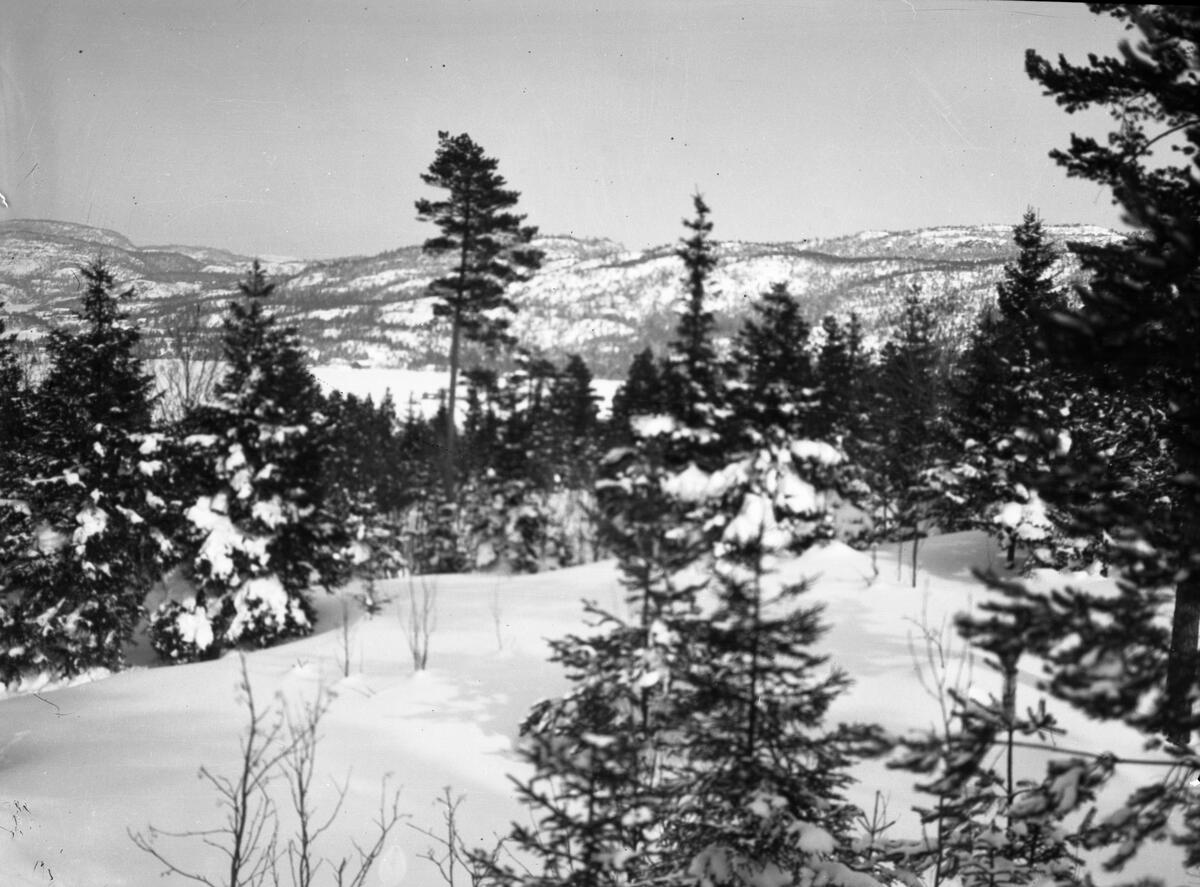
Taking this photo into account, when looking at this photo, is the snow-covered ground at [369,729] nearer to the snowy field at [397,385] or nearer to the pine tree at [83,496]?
the pine tree at [83,496]

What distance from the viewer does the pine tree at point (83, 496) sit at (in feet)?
51.5

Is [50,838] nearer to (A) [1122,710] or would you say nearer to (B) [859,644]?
(A) [1122,710]

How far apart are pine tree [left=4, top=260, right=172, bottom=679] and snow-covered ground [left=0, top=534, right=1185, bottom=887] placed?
5.20 meters

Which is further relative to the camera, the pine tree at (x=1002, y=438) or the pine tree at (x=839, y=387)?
the pine tree at (x=839, y=387)

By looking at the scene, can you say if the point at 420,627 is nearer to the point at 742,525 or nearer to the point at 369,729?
the point at 369,729

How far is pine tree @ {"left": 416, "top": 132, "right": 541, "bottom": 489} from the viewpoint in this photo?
21.0 metres

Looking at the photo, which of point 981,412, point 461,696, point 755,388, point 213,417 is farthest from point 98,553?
point 981,412

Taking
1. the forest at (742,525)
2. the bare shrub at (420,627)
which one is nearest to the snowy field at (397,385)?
the forest at (742,525)

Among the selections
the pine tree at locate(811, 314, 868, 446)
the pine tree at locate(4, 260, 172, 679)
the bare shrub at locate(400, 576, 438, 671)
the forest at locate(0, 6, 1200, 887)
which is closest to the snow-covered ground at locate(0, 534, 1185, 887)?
the bare shrub at locate(400, 576, 438, 671)

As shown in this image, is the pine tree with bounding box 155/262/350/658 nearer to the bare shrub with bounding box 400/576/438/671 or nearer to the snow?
the snow

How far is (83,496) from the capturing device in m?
15.9

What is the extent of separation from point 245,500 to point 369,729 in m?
9.25

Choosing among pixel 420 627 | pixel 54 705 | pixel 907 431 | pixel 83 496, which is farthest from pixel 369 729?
pixel 907 431

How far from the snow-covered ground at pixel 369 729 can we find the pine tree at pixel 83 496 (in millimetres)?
5202
